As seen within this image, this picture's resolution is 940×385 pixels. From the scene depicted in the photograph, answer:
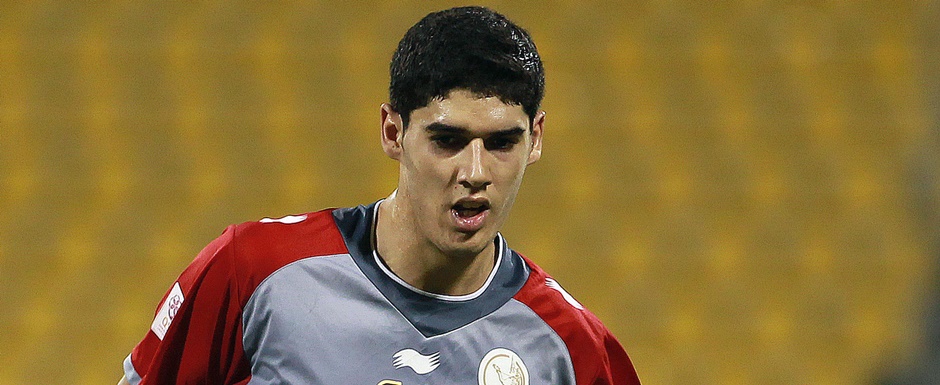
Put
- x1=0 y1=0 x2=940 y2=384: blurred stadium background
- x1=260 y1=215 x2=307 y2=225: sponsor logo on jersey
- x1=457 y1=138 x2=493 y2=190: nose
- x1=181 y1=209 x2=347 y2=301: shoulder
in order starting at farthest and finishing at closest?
x1=0 y1=0 x2=940 y2=384: blurred stadium background → x1=260 y1=215 x2=307 y2=225: sponsor logo on jersey → x1=181 y1=209 x2=347 y2=301: shoulder → x1=457 y1=138 x2=493 y2=190: nose

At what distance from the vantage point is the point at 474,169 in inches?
81.7

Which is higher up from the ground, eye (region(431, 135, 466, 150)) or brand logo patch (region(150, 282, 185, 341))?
eye (region(431, 135, 466, 150))

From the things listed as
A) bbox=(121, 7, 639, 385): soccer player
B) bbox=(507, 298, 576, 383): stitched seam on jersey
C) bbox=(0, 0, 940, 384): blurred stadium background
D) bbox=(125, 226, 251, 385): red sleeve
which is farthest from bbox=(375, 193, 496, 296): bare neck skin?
bbox=(0, 0, 940, 384): blurred stadium background

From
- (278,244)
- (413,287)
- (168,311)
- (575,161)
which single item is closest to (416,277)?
(413,287)

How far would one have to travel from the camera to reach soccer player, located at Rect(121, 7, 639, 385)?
6.94 ft

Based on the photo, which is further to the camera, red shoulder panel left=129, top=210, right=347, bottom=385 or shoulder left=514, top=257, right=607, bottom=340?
shoulder left=514, top=257, right=607, bottom=340

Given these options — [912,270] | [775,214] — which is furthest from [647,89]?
[912,270]

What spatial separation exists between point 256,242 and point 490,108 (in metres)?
0.53

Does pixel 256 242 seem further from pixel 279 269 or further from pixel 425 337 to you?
pixel 425 337

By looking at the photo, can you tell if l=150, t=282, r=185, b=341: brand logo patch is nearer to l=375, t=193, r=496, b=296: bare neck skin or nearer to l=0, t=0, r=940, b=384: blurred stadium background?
l=375, t=193, r=496, b=296: bare neck skin

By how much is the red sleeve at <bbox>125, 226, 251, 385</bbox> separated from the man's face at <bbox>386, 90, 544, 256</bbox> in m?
0.38

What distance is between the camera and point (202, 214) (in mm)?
5664

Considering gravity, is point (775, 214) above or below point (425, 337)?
below

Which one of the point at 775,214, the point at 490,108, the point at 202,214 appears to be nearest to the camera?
the point at 490,108
